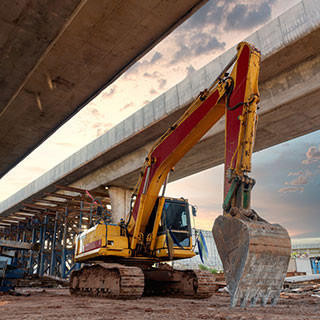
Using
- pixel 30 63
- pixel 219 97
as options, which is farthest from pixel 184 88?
pixel 30 63

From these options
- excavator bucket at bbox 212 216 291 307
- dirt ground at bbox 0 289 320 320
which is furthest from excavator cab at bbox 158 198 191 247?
excavator bucket at bbox 212 216 291 307

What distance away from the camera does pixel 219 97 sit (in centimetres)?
696

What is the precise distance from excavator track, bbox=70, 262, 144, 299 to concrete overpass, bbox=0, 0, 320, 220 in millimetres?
6465

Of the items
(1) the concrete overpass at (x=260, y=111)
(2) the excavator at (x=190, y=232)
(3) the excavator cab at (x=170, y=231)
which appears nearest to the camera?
(2) the excavator at (x=190, y=232)

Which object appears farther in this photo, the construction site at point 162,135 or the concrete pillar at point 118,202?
the concrete pillar at point 118,202

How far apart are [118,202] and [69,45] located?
13.7m

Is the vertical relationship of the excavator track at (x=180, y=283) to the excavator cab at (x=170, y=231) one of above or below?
below

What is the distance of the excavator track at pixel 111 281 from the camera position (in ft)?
27.4

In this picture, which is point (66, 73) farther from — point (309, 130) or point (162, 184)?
point (309, 130)

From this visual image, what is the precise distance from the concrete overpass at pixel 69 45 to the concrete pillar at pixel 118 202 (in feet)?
35.7

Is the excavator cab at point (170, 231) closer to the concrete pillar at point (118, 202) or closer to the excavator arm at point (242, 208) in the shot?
the excavator arm at point (242, 208)

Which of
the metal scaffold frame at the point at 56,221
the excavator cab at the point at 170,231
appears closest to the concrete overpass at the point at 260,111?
the metal scaffold frame at the point at 56,221

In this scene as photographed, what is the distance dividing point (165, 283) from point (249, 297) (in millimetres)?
6111

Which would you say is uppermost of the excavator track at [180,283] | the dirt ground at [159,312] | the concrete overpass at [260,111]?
the concrete overpass at [260,111]
